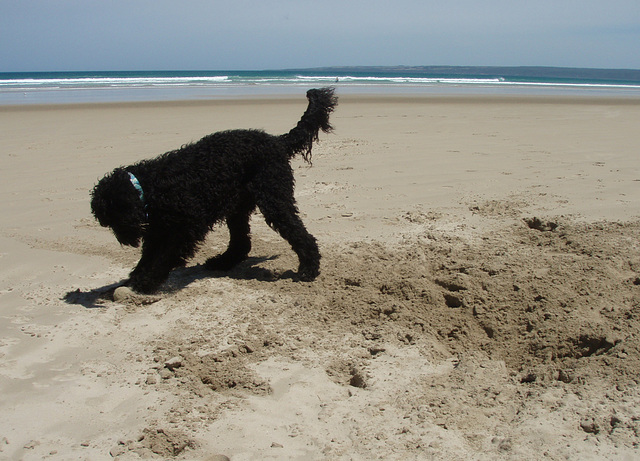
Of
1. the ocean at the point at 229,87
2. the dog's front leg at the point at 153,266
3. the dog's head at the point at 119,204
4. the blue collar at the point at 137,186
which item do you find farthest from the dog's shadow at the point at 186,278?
the ocean at the point at 229,87

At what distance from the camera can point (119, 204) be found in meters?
4.40

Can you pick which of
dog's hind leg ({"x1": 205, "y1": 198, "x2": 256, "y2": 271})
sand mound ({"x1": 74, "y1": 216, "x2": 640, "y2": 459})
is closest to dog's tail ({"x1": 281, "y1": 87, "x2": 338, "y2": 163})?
dog's hind leg ({"x1": 205, "y1": 198, "x2": 256, "y2": 271})

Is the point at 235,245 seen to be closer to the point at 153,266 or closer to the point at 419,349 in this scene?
the point at 153,266

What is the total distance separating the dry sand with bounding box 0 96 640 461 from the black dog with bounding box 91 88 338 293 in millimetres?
365

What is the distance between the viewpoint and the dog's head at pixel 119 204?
4.40 meters

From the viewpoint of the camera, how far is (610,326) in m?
3.64

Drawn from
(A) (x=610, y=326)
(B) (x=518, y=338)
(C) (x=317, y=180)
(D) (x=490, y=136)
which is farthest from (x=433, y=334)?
(D) (x=490, y=136)

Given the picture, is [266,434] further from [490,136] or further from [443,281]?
[490,136]

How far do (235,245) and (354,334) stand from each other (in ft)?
6.20

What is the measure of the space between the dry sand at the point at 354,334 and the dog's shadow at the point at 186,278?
0.03 meters

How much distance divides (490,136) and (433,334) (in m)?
9.50

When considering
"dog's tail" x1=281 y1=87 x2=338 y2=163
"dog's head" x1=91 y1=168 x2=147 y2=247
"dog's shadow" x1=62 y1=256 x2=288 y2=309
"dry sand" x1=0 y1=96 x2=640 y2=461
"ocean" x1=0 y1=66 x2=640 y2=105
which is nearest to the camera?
"dry sand" x1=0 y1=96 x2=640 y2=461

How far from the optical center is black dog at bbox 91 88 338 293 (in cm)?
448

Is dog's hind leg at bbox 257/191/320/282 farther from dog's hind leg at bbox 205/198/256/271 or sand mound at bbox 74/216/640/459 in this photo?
dog's hind leg at bbox 205/198/256/271
